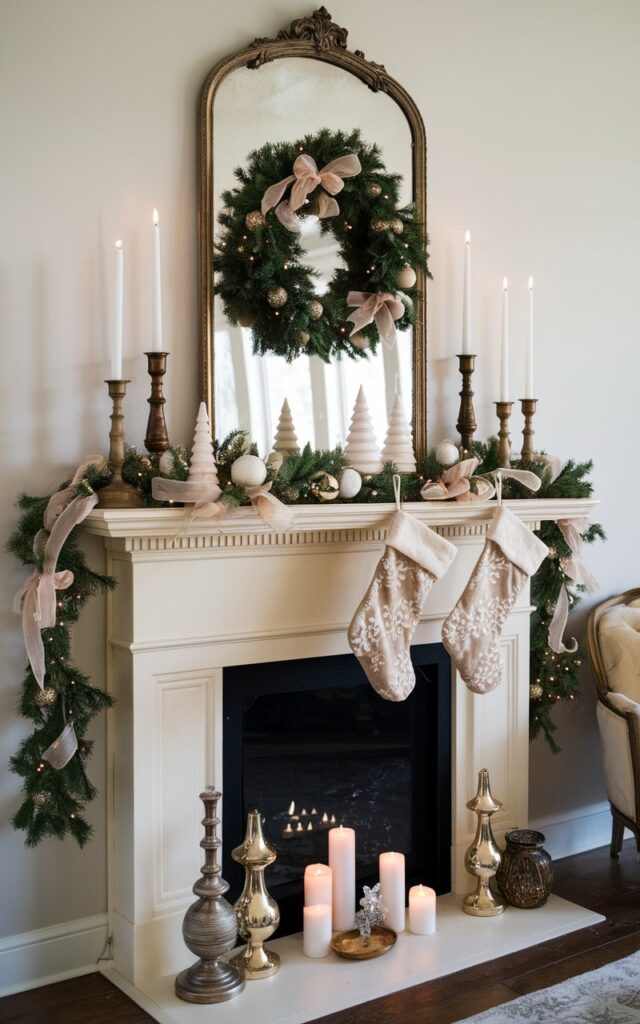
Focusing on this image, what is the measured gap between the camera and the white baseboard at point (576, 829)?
3393 millimetres

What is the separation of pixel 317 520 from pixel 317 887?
97cm

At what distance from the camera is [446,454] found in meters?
2.87

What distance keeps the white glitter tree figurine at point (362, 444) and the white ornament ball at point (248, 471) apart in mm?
404

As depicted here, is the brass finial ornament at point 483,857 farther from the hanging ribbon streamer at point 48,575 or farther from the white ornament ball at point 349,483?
the hanging ribbon streamer at point 48,575

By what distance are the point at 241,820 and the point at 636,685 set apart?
1.30 meters

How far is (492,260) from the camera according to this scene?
10.4 feet

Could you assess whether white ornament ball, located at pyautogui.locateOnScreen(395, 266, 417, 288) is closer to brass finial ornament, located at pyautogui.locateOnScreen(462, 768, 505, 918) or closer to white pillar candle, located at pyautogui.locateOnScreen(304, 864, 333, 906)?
brass finial ornament, located at pyautogui.locateOnScreen(462, 768, 505, 918)

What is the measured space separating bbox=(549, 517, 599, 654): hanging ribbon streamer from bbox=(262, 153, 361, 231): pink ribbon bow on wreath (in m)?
1.18

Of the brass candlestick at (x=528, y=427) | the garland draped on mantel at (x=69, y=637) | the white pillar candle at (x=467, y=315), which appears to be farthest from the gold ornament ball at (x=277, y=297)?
the brass candlestick at (x=528, y=427)

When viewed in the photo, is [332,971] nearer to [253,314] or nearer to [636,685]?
[636,685]

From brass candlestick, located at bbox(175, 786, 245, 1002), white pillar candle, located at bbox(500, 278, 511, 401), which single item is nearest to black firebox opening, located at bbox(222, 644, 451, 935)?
brass candlestick, located at bbox(175, 786, 245, 1002)

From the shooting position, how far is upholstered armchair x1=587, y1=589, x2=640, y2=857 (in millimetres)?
3047

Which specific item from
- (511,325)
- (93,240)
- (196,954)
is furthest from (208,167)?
(196,954)

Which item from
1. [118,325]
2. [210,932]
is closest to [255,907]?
[210,932]
